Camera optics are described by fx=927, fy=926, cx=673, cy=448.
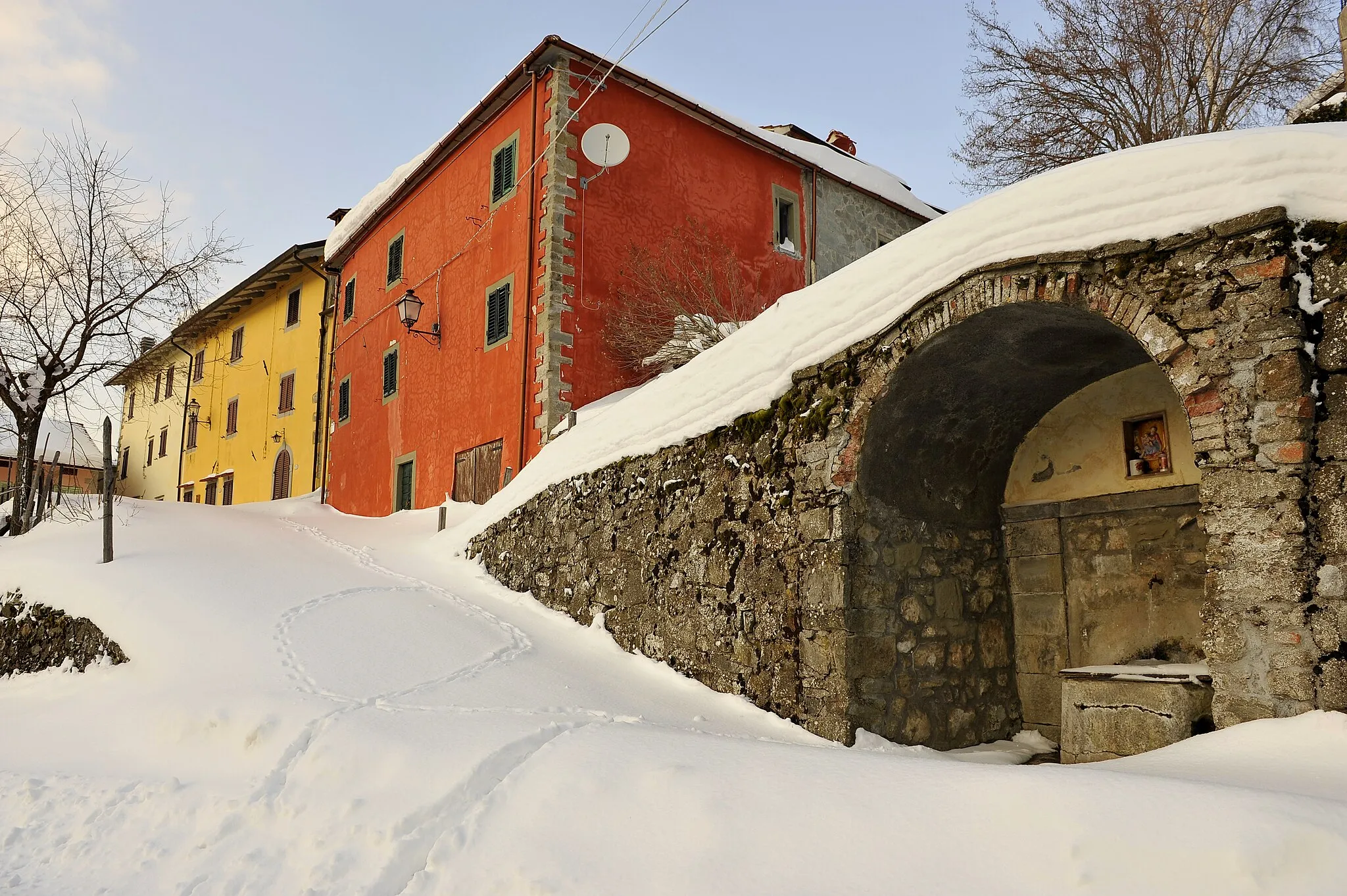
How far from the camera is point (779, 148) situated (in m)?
14.9

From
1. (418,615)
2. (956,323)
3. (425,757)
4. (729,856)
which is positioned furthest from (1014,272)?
(418,615)

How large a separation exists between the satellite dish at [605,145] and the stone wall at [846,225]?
4005 millimetres

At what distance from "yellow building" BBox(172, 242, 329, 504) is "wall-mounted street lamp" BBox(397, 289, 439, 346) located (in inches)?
230

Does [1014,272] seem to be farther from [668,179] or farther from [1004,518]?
[668,179]

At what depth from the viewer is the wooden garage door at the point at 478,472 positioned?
1287 cm

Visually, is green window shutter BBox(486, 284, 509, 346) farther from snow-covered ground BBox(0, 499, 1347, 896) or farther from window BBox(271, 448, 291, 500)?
window BBox(271, 448, 291, 500)

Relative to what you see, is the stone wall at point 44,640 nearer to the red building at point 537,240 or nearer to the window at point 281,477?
the red building at point 537,240

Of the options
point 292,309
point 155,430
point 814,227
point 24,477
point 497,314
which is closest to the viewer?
point 24,477

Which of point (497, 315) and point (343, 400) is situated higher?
point (497, 315)

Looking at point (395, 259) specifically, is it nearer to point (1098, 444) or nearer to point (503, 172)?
point (503, 172)

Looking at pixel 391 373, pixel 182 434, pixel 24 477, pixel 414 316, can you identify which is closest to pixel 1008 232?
pixel 414 316

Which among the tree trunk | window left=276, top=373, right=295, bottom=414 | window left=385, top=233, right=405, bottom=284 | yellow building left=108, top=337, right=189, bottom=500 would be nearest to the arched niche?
the tree trunk

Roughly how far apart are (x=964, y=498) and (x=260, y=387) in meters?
20.2

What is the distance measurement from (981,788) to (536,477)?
6894mm
